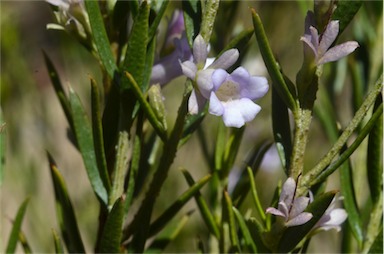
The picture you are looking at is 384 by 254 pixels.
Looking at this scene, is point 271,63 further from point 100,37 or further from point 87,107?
point 87,107

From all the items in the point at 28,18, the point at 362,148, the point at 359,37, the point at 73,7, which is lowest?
the point at 28,18

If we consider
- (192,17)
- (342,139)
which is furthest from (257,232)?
(192,17)

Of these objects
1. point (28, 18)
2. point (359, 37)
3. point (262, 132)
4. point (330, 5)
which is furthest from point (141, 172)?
point (28, 18)

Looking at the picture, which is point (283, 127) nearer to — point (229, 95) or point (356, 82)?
point (229, 95)

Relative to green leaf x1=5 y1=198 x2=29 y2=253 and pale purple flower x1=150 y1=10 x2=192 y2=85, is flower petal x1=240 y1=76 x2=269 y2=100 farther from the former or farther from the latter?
green leaf x1=5 y1=198 x2=29 y2=253

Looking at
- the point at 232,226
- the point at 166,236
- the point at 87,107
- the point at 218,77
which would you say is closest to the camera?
the point at 218,77

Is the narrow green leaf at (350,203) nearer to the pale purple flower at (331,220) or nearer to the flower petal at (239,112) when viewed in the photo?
the pale purple flower at (331,220)

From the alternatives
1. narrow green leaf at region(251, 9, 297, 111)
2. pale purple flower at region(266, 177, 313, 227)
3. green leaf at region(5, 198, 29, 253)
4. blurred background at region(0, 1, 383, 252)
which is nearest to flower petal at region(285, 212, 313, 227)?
pale purple flower at region(266, 177, 313, 227)
